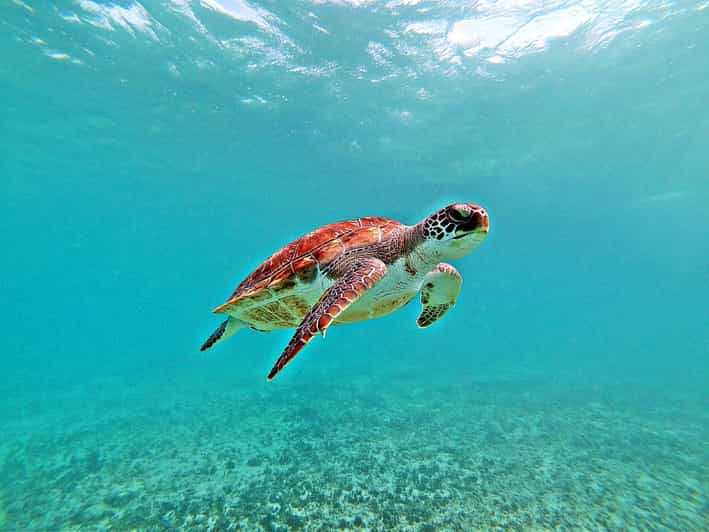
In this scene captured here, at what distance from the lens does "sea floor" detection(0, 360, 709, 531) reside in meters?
6.12

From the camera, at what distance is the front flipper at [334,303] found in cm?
251

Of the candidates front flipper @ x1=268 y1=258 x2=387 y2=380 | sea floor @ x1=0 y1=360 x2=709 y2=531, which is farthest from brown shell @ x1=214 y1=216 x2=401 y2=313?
sea floor @ x1=0 y1=360 x2=709 y2=531

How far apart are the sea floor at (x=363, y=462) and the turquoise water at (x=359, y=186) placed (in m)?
0.08

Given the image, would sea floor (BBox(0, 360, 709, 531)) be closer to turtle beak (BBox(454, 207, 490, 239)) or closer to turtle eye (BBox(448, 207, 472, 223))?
turtle beak (BBox(454, 207, 490, 239))

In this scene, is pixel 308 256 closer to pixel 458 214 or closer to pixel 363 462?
pixel 458 214

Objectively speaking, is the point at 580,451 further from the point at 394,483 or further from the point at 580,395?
the point at 580,395

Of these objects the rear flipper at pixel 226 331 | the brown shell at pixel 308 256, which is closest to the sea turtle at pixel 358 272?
the brown shell at pixel 308 256

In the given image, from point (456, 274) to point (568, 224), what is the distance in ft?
173

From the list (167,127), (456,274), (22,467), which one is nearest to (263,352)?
(167,127)

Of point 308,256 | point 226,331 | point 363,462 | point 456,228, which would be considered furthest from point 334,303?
point 363,462

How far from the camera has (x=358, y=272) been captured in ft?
11.0

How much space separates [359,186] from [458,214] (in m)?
27.7

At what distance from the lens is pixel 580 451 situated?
8.85 m

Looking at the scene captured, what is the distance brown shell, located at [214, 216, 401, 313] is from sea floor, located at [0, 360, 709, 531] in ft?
15.3
